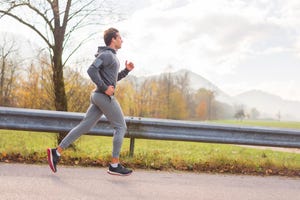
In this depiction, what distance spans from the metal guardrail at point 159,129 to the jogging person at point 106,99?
959 millimetres

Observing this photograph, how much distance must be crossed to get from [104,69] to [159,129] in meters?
1.76

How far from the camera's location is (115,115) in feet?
16.8

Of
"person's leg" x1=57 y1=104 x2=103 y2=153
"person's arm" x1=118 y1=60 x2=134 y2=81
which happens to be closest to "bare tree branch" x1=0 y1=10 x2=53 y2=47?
"person's arm" x1=118 y1=60 x2=134 y2=81

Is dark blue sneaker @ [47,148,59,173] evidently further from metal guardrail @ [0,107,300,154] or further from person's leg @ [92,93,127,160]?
metal guardrail @ [0,107,300,154]

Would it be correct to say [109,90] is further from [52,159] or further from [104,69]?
[52,159]

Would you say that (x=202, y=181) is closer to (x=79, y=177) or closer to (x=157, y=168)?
(x=157, y=168)

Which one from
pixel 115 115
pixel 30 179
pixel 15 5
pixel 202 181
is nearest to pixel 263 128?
pixel 202 181

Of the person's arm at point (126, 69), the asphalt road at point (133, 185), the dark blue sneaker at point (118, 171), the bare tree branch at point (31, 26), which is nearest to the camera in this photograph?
the asphalt road at point (133, 185)

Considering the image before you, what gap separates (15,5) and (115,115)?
19.4 feet

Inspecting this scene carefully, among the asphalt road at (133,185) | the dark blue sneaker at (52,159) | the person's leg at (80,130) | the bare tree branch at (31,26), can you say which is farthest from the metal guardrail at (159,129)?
the bare tree branch at (31,26)

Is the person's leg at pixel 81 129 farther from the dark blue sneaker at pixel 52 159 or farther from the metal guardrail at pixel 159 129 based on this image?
the metal guardrail at pixel 159 129

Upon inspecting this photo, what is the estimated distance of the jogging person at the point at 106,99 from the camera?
4898 millimetres

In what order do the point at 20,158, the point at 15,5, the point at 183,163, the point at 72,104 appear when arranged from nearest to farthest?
the point at 20,158
the point at 183,163
the point at 15,5
the point at 72,104

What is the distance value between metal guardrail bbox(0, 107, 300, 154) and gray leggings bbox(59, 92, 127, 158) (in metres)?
0.94
